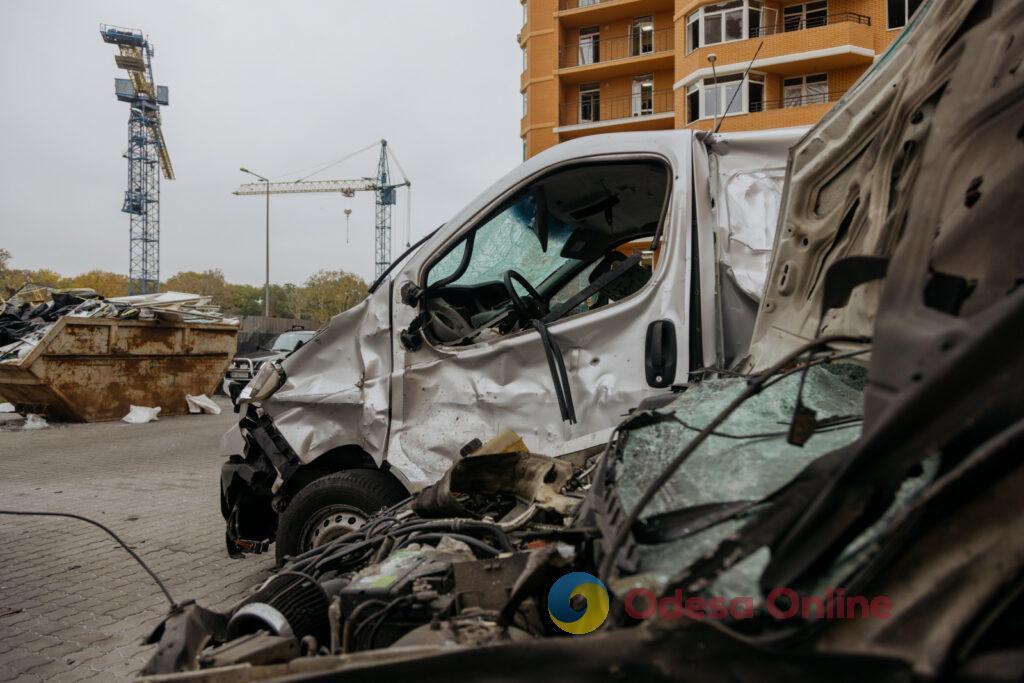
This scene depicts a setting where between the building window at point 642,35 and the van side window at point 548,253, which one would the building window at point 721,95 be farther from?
the van side window at point 548,253

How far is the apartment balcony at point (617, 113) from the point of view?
29.8 m

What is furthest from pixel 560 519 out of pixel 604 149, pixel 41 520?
pixel 41 520

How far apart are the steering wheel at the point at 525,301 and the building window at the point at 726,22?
2518cm

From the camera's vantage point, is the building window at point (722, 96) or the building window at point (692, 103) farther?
the building window at point (692, 103)

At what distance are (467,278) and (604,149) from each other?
1.08 meters

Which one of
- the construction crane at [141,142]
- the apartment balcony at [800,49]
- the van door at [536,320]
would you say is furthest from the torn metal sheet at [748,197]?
the construction crane at [141,142]

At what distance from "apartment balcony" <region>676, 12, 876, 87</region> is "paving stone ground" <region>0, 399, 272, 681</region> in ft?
71.9

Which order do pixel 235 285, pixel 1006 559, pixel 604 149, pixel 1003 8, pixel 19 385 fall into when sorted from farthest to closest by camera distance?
pixel 235 285, pixel 19 385, pixel 604 149, pixel 1003 8, pixel 1006 559

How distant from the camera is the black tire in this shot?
128 inches

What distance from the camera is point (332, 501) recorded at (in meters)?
3.31

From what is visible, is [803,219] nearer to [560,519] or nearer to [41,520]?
[560,519]

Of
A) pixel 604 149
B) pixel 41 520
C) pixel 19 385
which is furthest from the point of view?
pixel 19 385

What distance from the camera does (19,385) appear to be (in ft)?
34.6

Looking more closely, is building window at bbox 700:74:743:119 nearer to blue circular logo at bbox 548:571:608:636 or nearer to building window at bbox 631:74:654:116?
building window at bbox 631:74:654:116
